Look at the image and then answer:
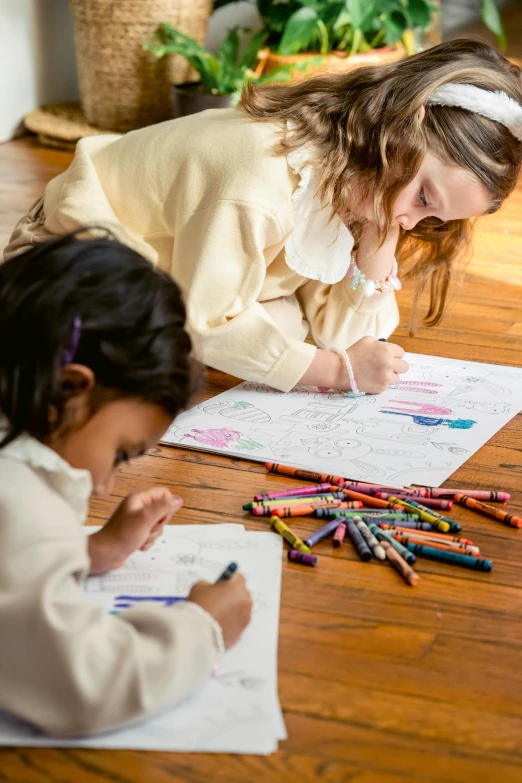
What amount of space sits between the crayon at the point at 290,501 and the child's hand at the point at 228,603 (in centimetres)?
23

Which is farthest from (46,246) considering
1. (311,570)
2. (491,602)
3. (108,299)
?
(491,602)

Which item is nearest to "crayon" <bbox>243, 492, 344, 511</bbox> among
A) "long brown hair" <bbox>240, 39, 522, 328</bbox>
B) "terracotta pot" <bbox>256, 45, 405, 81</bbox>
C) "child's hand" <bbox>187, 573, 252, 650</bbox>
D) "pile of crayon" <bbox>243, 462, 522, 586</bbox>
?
"pile of crayon" <bbox>243, 462, 522, 586</bbox>

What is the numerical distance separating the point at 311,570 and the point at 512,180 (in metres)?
0.72

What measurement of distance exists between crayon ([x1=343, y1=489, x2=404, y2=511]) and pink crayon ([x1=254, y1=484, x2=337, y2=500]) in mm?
25

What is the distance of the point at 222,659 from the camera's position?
0.82 metres

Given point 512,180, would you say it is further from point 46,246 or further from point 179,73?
point 179,73

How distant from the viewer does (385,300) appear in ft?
5.22

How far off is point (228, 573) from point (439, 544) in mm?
261

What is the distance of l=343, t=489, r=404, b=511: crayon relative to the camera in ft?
3.58

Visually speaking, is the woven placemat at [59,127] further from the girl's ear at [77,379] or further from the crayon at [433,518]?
the girl's ear at [77,379]

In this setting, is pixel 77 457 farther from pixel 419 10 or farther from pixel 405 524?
pixel 419 10

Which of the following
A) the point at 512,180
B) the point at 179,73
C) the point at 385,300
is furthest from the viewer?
the point at 179,73

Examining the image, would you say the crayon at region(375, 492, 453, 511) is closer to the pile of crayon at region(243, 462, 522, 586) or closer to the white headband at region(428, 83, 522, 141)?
the pile of crayon at region(243, 462, 522, 586)

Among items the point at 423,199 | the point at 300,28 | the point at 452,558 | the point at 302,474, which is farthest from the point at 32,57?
the point at 452,558
